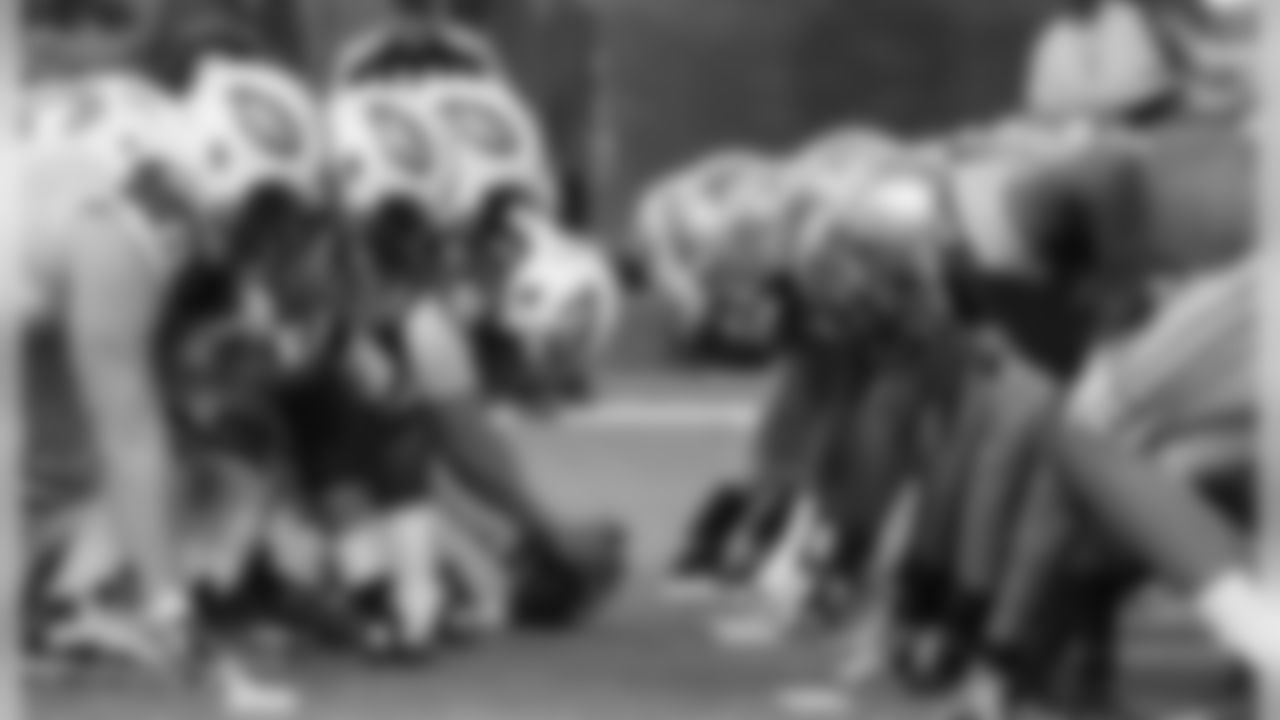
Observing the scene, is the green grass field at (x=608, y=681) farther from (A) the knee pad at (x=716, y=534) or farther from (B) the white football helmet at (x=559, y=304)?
(B) the white football helmet at (x=559, y=304)

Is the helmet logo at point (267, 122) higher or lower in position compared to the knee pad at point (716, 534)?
higher

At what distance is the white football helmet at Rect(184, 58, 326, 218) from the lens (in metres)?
4.54

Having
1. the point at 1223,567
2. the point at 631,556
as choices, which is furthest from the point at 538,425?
the point at 1223,567

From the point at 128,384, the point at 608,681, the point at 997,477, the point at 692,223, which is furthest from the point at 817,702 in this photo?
the point at 692,223

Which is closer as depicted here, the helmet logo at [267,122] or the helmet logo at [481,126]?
the helmet logo at [267,122]

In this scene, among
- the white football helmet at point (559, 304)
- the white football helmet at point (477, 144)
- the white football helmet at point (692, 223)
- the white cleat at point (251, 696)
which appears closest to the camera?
the white cleat at point (251, 696)

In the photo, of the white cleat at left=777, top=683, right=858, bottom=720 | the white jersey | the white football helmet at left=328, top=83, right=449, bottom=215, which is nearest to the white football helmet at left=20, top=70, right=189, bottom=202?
the white jersey

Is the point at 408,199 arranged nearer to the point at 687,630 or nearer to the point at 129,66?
the point at 129,66

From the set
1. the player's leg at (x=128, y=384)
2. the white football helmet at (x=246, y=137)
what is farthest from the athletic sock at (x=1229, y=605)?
the white football helmet at (x=246, y=137)

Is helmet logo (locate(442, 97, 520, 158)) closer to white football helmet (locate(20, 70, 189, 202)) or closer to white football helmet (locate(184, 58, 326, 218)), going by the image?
white football helmet (locate(184, 58, 326, 218))

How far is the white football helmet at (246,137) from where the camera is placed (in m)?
4.54

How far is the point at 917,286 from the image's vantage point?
14.3 feet

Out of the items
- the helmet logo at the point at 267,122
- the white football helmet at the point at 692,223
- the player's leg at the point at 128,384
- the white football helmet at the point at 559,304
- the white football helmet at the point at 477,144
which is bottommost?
the player's leg at the point at 128,384

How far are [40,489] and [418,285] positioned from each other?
2.69ft
